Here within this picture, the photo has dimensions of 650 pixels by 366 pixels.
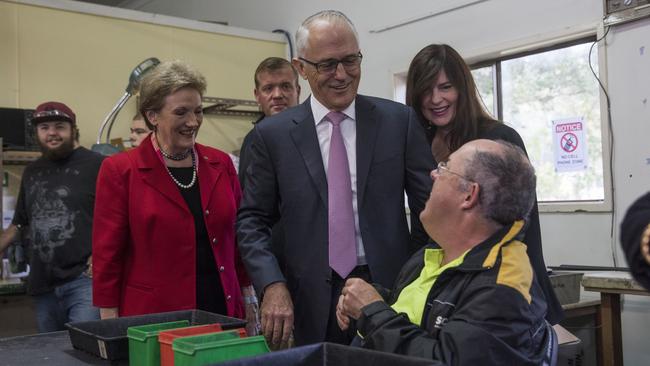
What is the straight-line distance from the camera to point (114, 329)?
4.95 ft

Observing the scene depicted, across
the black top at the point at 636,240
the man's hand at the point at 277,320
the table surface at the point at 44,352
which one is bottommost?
the table surface at the point at 44,352

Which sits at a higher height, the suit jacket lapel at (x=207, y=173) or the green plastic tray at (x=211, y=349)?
the suit jacket lapel at (x=207, y=173)

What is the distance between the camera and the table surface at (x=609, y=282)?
2.92 metres

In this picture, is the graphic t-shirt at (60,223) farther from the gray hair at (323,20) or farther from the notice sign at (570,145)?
the notice sign at (570,145)

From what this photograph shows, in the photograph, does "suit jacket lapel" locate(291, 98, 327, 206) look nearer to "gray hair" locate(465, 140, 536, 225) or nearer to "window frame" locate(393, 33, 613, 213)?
"gray hair" locate(465, 140, 536, 225)

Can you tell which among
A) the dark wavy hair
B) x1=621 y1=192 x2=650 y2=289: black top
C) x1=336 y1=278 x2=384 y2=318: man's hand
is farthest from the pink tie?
x1=621 y1=192 x2=650 y2=289: black top

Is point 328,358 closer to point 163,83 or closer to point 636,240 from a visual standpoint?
point 636,240

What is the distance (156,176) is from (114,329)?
26.0 inches

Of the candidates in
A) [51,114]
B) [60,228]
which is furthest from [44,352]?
[51,114]

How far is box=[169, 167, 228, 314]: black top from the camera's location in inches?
81.4

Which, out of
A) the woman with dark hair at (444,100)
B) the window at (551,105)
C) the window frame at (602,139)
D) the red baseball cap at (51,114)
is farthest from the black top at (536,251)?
the red baseball cap at (51,114)

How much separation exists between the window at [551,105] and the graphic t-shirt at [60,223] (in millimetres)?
2622

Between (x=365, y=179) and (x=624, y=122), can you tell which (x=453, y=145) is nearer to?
(x=365, y=179)

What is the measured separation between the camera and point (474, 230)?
4.72 feet
